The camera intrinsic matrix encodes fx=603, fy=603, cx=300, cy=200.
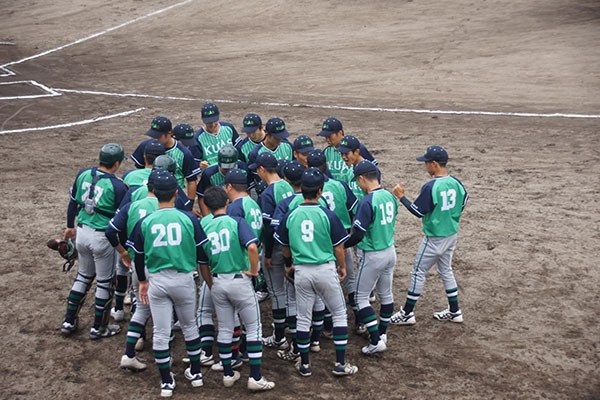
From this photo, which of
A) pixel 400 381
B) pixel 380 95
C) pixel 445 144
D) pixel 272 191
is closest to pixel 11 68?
pixel 380 95

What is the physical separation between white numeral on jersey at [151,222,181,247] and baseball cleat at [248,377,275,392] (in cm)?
156

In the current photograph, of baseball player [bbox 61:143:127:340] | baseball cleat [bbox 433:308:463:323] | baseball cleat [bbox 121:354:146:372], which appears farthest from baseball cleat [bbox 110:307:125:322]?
baseball cleat [bbox 433:308:463:323]

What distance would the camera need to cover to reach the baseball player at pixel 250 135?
27.7 feet

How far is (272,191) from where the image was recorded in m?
6.74

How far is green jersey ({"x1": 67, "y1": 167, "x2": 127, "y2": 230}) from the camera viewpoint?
264 inches

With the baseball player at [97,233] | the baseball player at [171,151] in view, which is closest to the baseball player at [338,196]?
the baseball player at [171,151]

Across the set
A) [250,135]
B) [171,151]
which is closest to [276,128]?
[250,135]

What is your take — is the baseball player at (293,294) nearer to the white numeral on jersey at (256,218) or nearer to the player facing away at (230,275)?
the white numeral on jersey at (256,218)

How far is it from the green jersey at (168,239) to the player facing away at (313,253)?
92cm

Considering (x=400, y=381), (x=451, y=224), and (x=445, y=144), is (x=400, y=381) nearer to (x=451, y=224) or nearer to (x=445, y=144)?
(x=451, y=224)

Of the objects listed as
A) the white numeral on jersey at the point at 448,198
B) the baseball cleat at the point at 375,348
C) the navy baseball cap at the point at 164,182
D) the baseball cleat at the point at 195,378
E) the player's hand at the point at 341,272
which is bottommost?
the baseball cleat at the point at 375,348

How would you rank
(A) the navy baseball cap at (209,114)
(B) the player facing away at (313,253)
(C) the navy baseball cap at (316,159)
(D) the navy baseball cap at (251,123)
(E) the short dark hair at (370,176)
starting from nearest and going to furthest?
(B) the player facing away at (313,253) < (E) the short dark hair at (370,176) < (C) the navy baseball cap at (316,159) < (D) the navy baseball cap at (251,123) < (A) the navy baseball cap at (209,114)

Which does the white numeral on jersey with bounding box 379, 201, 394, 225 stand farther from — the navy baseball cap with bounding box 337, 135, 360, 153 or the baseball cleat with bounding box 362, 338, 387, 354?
the baseball cleat with bounding box 362, 338, 387, 354

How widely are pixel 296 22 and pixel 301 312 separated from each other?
67.0 feet
